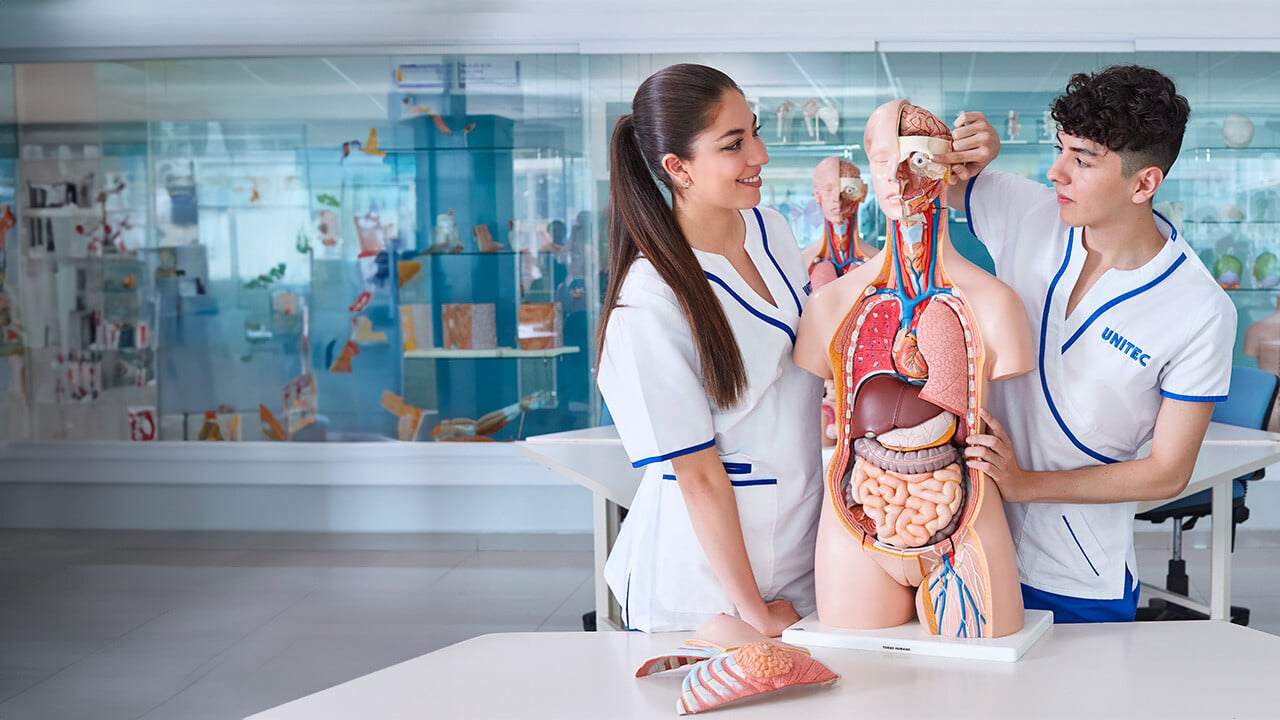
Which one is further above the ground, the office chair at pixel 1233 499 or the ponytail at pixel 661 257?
the ponytail at pixel 661 257

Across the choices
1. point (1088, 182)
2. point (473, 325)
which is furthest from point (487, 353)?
point (1088, 182)

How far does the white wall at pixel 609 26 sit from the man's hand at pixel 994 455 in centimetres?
425

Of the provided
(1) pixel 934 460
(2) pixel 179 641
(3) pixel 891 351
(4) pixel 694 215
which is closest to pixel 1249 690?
(1) pixel 934 460

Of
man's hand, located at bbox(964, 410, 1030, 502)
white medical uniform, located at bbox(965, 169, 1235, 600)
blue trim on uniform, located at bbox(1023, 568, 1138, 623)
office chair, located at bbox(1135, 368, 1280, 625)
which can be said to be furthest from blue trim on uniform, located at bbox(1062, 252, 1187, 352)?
office chair, located at bbox(1135, 368, 1280, 625)

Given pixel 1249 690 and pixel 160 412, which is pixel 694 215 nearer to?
pixel 1249 690

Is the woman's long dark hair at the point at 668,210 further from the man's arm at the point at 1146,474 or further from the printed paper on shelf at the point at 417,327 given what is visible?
the printed paper on shelf at the point at 417,327

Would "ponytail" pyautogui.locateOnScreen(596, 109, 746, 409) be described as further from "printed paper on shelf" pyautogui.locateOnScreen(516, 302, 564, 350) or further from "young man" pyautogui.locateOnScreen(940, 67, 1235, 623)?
"printed paper on shelf" pyautogui.locateOnScreen(516, 302, 564, 350)

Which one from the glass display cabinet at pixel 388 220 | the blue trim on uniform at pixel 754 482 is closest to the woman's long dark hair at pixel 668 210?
the blue trim on uniform at pixel 754 482

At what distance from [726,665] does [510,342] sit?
4.58m

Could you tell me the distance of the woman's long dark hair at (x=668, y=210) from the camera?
1.71m

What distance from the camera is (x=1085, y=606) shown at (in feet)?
5.81

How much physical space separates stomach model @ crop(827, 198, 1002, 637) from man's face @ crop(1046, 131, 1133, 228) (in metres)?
0.22

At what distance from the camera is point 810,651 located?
159 cm

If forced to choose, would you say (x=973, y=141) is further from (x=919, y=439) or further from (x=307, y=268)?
(x=307, y=268)
